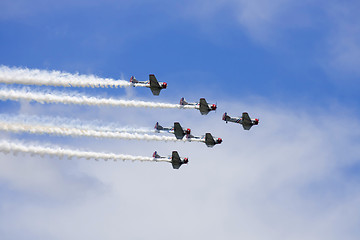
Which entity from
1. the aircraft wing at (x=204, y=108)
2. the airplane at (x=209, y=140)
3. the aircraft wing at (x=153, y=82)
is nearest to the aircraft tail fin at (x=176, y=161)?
the airplane at (x=209, y=140)

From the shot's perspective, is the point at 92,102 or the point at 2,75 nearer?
the point at 2,75

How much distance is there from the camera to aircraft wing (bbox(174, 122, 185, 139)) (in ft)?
307

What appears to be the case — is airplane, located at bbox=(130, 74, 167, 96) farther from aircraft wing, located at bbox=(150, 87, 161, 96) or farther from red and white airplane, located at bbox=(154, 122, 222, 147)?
red and white airplane, located at bbox=(154, 122, 222, 147)

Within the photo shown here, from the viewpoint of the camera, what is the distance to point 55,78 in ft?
264

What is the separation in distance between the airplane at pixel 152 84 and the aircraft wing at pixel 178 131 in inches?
205

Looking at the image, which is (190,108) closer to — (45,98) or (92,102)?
(92,102)

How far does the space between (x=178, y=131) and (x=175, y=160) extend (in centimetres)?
507

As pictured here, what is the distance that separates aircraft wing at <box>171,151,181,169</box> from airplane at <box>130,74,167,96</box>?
976 cm

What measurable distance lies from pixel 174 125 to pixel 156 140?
12.2 feet

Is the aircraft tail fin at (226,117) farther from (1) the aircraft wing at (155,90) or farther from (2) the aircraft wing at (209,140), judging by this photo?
(1) the aircraft wing at (155,90)

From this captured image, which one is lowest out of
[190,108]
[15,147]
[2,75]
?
[15,147]

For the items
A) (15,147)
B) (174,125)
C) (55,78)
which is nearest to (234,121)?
(174,125)

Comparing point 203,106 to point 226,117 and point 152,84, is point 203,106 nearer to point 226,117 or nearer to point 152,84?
point 152,84

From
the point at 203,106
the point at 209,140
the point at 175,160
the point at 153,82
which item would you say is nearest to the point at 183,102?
the point at 203,106
